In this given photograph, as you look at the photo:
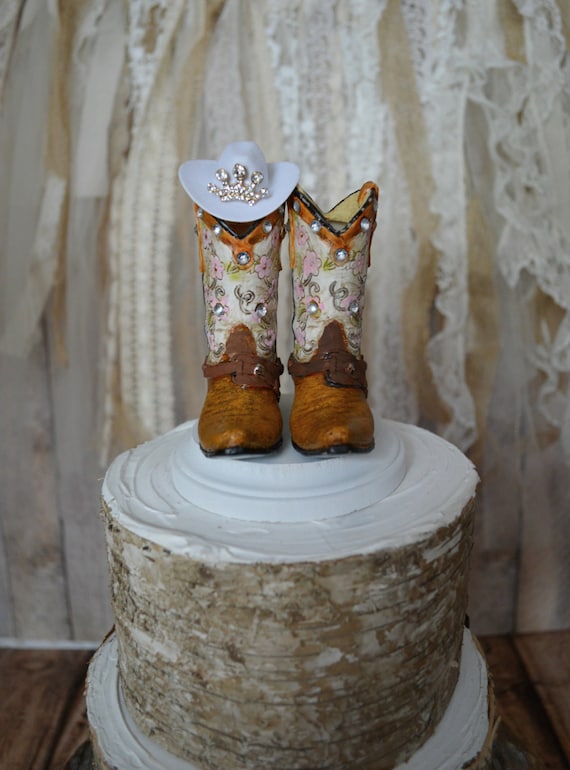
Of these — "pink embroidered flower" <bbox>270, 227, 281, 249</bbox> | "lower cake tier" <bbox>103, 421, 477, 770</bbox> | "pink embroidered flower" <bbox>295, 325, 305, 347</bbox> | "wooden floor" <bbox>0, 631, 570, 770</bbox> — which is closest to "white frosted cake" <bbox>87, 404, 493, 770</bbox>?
"lower cake tier" <bbox>103, 421, 477, 770</bbox>

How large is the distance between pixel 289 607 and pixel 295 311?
1.27 ft

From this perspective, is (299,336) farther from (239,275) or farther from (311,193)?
(311,193)

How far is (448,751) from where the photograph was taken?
0.73 meters

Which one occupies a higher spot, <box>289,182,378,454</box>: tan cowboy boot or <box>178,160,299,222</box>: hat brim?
<box>178,160,299,222</box>: hat brim

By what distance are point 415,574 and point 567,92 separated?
0.93 meters

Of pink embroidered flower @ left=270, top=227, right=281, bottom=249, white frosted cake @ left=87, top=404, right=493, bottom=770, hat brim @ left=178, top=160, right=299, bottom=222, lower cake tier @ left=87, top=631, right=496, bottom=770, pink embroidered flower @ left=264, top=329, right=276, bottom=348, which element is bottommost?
lower cake tier @ left=87, top=631, right=496, bottom=770

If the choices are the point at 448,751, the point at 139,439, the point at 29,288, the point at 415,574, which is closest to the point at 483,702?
the point at 448,751

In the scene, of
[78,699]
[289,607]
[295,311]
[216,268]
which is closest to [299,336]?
Result: [295,311]

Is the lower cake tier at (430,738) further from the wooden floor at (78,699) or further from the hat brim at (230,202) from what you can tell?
the hat brim at (230,202)

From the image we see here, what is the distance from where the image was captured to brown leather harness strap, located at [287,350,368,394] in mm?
806

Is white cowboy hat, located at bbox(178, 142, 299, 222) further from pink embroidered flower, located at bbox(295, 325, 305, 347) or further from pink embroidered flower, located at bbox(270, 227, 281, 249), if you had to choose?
pink embroidered flower, located at bbox(295, 325, 305, 347)

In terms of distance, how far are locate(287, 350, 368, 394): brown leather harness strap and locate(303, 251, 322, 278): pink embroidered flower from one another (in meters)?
0.10

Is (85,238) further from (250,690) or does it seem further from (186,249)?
(250,690)

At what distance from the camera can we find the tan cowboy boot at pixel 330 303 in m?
0.79
